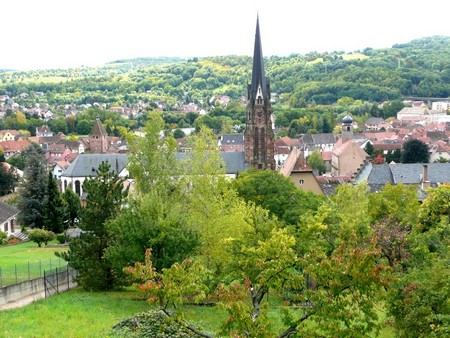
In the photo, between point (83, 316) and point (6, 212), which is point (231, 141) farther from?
point (83, 316)

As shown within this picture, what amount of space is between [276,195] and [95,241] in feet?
40.6

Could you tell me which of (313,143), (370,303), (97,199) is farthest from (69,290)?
(313,143)

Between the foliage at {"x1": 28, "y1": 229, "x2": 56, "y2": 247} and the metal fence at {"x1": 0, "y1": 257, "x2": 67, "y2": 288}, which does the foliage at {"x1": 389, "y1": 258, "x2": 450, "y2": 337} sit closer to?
the metal fence at {"x1": 0, "y1": 257, "x2": 67, "y2": 288}

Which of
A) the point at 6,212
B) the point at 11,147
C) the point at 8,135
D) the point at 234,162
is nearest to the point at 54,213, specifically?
the point at 6,212

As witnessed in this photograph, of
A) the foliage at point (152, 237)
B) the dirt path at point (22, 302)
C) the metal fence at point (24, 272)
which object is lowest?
the dirt path at point (22, 302)

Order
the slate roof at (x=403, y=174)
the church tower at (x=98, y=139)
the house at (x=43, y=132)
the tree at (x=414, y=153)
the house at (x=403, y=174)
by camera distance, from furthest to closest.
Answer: the house at (x=43, y=132)
the church tower at (x=98, y=139)
the tree at (x=414, y=153)
the slate roof at (x=403, y=174)
the house at (x=403, y=174)

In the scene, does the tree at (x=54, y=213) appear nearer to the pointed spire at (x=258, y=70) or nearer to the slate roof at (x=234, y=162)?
the slate roof at (x=234, y=162)

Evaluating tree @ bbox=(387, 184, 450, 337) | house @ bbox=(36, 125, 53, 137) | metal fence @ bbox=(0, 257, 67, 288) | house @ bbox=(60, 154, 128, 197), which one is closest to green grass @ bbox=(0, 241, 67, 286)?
metal fence @ bbox=(0, 257, 67, 288)

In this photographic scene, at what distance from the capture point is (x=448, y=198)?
2841cm

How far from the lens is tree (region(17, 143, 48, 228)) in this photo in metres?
49.4

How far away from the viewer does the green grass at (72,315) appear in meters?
19.5

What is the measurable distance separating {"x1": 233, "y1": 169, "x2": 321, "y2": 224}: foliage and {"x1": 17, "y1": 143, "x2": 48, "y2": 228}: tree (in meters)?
19.7

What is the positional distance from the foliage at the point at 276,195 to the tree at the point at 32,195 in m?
19.7

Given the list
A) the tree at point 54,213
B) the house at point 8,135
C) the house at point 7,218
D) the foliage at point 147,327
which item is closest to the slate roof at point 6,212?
the house at point 7,218
